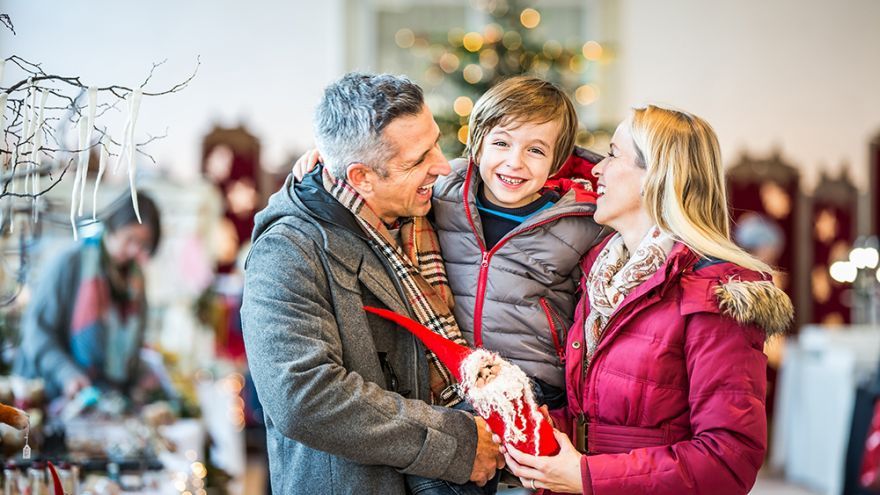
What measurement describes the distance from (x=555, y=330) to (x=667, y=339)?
0.99ft

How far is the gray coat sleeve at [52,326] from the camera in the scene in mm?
3930

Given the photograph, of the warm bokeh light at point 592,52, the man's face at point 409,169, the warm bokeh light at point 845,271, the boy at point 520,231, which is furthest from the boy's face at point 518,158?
the warm bokeh light at point 592,52

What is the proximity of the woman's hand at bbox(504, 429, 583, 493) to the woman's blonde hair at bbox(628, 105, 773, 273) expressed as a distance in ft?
1.55

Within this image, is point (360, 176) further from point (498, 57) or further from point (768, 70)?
point (768, 70)

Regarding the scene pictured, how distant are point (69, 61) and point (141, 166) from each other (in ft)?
4.58

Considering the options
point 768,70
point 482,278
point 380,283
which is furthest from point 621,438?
point 768,70

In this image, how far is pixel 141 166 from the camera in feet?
23.0

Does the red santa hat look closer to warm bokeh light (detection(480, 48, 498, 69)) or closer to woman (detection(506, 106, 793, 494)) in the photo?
woman (detection(506, 106, 793, 494))

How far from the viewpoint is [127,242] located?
445 cm

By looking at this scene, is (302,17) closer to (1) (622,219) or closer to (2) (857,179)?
(2) (857,179)

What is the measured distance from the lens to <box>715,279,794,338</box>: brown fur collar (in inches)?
69.7

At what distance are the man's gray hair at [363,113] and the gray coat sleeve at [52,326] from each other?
2.39 m

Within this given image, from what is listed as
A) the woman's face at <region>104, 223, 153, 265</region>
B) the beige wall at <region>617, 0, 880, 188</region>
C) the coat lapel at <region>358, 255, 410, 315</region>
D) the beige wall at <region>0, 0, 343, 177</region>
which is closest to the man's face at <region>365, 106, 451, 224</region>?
the coat lapel at <region>358, 255, 410, 315</region>

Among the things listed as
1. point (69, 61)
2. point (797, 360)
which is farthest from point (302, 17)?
point (797, 360)
